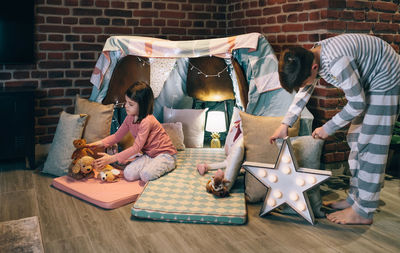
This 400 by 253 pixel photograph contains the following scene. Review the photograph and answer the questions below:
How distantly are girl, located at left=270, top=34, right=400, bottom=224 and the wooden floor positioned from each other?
0.17m

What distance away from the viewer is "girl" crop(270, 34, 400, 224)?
193cm

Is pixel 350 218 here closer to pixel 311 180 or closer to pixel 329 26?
pixel 311 180

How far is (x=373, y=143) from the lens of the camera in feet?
6.83

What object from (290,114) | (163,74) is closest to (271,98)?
(290,114)

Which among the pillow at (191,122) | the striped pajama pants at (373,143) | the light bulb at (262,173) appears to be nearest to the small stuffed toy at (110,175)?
the pillow at (191,122)

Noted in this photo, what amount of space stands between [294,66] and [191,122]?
162 cm

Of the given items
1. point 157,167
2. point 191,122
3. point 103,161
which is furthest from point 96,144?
point 191,122

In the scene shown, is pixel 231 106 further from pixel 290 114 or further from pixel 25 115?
pixel 25 115

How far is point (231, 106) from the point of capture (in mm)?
3635


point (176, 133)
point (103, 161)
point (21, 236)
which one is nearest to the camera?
point (21, 236)

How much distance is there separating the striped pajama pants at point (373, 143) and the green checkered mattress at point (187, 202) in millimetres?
662

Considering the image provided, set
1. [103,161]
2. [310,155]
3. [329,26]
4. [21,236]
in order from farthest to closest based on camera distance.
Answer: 1. [329,26]
2. [103,161]
3. [310,155]
4. [21,236]

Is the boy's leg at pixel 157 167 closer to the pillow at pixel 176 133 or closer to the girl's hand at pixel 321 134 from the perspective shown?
the pillow at pixel 176 133

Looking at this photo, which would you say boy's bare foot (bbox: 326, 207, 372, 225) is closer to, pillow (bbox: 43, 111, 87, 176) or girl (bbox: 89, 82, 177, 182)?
girl (bbox: 89, 82, 177, 182)
